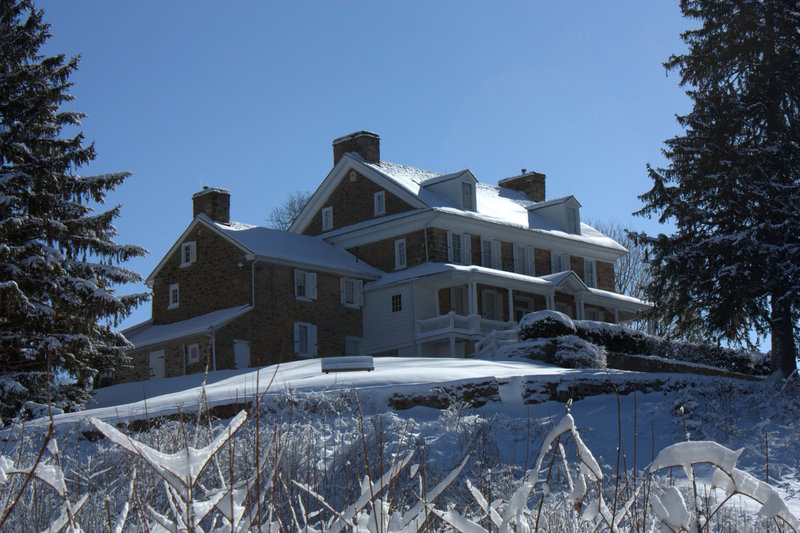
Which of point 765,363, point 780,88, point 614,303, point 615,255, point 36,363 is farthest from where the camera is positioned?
point 615,255

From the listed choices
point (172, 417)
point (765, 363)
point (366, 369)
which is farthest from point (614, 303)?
point (172, 417)

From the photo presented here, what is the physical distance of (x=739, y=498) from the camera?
9.33 meters

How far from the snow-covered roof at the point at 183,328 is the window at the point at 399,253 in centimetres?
697

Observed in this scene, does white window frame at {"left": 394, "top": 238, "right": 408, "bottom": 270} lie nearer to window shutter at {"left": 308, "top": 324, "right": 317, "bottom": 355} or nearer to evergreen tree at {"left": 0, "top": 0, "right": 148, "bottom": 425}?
window shutter at {"left": 308, "top": 324, "right": 317, "bottom": 355}

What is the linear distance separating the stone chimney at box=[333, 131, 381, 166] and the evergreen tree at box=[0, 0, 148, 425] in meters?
17.6

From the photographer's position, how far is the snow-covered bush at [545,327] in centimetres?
2844

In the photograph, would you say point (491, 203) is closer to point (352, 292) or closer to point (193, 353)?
point (352, 292)

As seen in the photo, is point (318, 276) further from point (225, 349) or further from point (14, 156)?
point (14, 156)

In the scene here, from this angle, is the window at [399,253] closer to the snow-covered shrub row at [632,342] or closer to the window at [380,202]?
the window at [380,202]

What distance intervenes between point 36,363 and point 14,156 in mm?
5041

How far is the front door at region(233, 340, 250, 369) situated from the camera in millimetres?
31344

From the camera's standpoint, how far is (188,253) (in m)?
36.5

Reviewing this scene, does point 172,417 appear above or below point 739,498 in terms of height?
above

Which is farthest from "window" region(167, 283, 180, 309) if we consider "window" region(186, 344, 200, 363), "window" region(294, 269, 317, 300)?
"window" region(294, 269, 317, 300)
